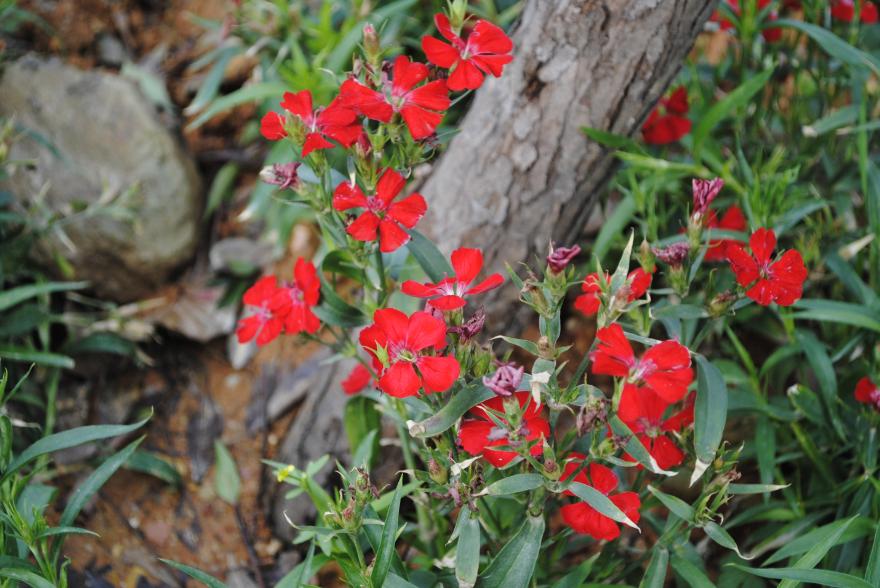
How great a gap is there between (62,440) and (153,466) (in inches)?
21.8

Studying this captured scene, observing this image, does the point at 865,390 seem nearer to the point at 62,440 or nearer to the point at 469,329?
the point at 469,329

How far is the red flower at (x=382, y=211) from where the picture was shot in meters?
1.29

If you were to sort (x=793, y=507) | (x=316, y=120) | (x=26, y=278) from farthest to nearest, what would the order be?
(x=26, y=278) < (x=793, y=507) < (x=316, y=120)

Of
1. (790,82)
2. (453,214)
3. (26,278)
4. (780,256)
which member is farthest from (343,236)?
(790,82)

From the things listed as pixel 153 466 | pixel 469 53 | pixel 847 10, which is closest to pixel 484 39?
pixel 469 53

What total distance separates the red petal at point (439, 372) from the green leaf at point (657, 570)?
510mm

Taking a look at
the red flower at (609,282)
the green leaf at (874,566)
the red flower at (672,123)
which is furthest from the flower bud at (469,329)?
the red flower at (672,123)

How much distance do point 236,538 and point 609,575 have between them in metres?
0.90

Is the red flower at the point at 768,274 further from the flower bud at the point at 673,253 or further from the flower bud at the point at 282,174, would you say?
the flower bud at the point at 282,174

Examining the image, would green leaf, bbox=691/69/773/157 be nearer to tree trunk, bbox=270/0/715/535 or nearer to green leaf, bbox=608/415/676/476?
tree trunk, bbox=270/0/715/535

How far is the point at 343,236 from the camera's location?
142 centimetres

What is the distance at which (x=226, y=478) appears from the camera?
207 centimetres

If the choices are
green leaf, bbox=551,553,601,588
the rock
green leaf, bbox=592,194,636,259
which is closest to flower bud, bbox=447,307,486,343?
green leaf, bbox=551,553,601,588

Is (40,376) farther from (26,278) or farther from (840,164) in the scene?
(840,164)
